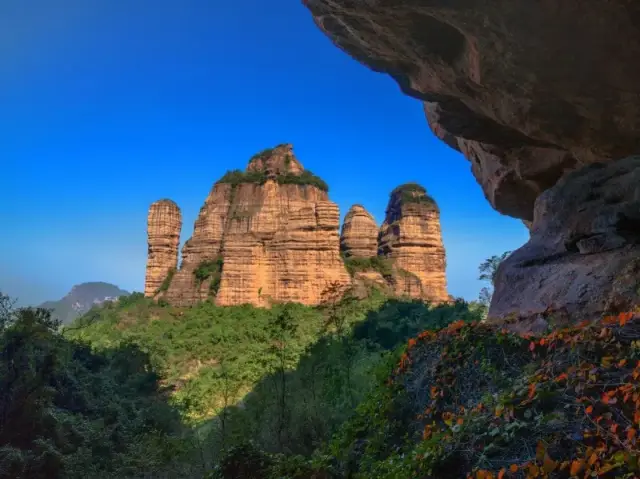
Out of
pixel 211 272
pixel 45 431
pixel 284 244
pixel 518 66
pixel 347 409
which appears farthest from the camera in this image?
pixel 211 272

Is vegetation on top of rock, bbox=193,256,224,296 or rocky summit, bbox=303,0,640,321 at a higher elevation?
vegetation on top of rock, bbox=193,256,224,296

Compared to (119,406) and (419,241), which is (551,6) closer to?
(119,406)

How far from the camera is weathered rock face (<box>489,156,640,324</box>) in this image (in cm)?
560

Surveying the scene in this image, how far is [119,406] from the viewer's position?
14.8 m

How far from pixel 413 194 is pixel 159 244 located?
62.8ft

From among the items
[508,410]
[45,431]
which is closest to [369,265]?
[45,431]

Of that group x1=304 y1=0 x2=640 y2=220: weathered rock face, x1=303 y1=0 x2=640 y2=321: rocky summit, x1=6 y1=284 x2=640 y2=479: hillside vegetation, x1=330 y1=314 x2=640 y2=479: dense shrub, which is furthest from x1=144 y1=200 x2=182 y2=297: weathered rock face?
x1=330 y1=314 x2=640 y2=479: dense shrub

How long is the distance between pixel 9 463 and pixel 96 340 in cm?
1919

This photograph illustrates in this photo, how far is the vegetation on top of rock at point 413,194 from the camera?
Result: 34594 mm

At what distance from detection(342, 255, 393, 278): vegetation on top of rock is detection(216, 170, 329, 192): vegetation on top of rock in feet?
18.2

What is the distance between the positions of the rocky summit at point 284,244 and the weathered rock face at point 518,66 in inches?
700

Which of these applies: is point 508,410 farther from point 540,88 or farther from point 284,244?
point 284,244

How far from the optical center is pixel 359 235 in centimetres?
3412

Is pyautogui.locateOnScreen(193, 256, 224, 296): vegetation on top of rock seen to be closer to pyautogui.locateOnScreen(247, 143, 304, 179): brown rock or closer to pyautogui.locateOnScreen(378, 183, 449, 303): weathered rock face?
pyautogui.locateOnScreen(247, 143, 304, 179): brown rock
